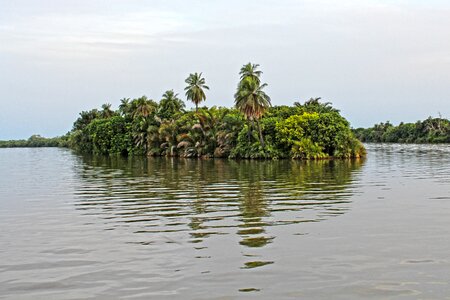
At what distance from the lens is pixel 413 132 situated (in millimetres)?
147500

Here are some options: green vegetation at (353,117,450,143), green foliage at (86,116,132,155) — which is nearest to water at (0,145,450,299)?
green foliage at (86,116,132,155)

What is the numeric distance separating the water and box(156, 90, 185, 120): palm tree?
231 feet

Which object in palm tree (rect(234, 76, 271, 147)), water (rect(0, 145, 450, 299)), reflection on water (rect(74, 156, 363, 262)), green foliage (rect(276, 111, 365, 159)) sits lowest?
water (rect(0, 145, 450, 299))

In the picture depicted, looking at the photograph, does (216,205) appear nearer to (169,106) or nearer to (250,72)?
(250,72)

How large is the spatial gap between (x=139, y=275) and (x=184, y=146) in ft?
233

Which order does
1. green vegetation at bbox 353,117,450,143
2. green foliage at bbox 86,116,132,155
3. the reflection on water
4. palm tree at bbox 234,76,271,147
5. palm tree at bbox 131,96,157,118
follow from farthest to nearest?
green vegetation at bbox 353,117,450,143, green foliage at bbox 86,116,132,155, palm tree at bbox 131,96,157,118, palm tree at bbox 234,76,271,147, the reflection on water

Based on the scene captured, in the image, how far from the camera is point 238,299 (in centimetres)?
879

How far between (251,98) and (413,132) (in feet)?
319

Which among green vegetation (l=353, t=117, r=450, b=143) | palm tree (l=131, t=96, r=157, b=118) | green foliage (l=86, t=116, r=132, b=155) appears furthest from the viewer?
green vegetation (l=353, t=117, r=450, b=143)

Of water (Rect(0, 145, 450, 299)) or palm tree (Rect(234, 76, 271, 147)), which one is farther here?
palm tree (Rect(234, 76, 271, 147))

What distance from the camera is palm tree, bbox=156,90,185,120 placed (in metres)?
95.3

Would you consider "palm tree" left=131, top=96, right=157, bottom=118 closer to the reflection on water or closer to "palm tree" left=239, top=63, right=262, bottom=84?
"palm tree" left=239, top=63, right=262, bottom=84

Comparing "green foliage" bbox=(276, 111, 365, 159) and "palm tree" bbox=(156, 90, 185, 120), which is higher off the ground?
"palm tree" bbox=(156, 90, 185, 120)

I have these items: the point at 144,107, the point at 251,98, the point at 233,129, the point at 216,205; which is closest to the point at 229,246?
the point at 216,205
